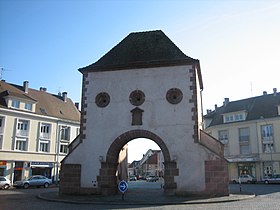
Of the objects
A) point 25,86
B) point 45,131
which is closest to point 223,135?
point 45,131

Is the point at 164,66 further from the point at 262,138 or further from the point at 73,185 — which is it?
the point at 262,138

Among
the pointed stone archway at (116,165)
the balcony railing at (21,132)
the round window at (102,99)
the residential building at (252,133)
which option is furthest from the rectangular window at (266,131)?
the balcony railing at (21,132)

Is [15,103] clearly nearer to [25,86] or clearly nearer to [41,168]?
[25,86]

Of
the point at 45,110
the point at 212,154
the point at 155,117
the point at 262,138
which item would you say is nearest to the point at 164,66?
the point at 155,117

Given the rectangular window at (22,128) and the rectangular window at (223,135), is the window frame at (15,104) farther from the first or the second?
the rectangular window at (223,135)

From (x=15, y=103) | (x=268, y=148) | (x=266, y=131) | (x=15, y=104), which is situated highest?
(x=15, y=103)

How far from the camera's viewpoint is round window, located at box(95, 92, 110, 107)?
68.2ft

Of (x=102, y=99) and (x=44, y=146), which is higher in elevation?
(x=102, y=99)

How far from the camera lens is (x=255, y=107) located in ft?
155

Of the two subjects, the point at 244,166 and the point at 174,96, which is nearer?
the point at 174,96

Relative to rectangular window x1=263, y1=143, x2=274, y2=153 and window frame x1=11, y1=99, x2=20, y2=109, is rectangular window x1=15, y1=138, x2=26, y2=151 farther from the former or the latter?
rectangular window x1=263, y1=143, x2=274, y2=153

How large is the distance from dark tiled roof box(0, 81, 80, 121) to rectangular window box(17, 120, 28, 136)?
7.30ft

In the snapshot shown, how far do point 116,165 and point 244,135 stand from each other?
3072 cm

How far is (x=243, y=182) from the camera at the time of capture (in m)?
41.4
